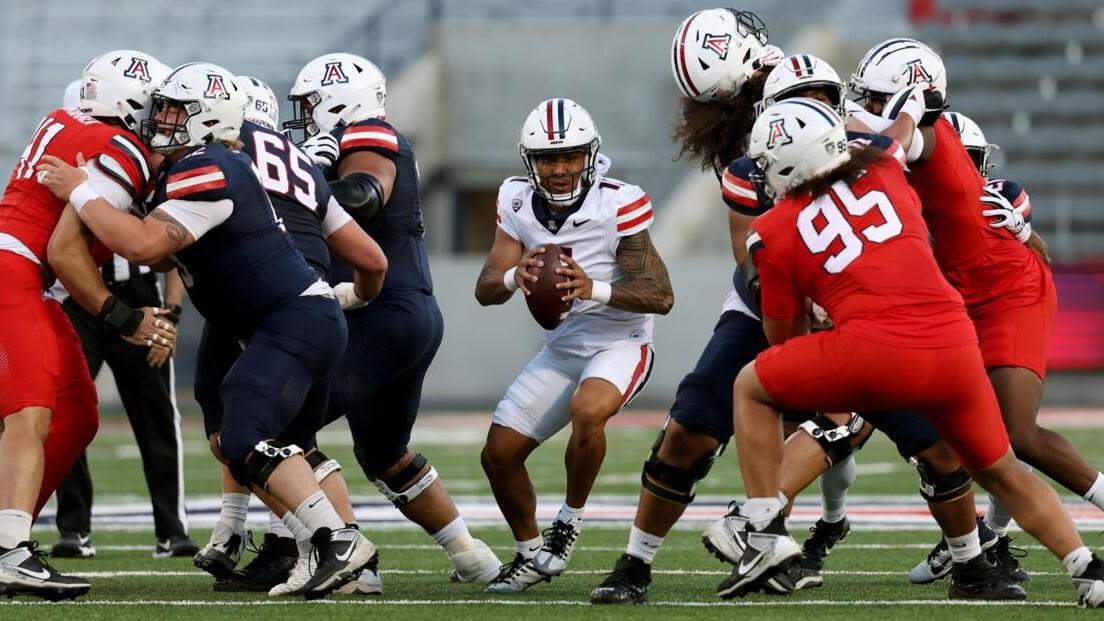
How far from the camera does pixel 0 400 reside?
17.3 feet

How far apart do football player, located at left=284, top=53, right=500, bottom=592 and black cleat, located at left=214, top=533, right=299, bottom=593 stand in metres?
0.38

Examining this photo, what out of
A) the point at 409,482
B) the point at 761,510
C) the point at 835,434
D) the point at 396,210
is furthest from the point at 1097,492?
the point at 396,210

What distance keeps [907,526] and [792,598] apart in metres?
2.48

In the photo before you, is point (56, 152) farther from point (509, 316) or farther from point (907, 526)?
point (509, 316)

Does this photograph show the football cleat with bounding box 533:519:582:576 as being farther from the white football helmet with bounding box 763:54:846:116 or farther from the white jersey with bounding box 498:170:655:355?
the white football helmet with bounding box 763:54:846:116

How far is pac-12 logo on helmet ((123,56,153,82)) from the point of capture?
550 centimetres

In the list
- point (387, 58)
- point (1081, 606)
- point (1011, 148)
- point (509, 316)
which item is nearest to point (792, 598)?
point (1081, 606)

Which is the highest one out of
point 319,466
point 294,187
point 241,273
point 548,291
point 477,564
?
point 294,187

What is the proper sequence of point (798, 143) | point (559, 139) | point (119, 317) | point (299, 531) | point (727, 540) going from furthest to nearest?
1. point (559, 139)
2. point (119, 317)
3. point (299, 531)
4. point (727, 540)
5. point (798, 143)

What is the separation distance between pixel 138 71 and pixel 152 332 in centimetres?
88

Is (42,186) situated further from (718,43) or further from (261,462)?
(718,43)

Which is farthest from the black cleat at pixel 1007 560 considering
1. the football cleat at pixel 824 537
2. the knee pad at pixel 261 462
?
the knee pad at pixel 261 462

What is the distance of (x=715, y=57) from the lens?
5.57m

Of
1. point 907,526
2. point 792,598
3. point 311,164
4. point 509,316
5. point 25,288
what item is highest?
point 311,164
